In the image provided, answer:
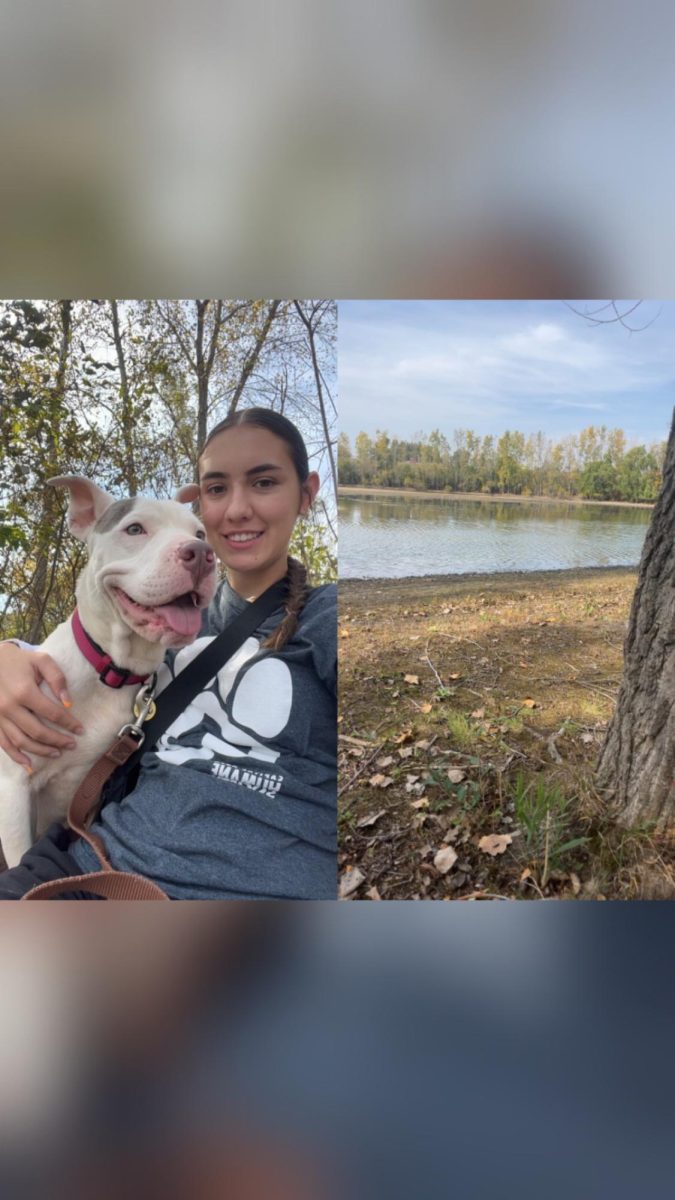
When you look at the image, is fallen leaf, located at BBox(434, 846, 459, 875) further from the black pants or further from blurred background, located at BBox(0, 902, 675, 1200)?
the black pants

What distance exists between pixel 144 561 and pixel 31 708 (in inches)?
24.0

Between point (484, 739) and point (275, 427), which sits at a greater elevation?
point (275, 427)

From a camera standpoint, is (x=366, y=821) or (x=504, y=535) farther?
(x=504, y=535)

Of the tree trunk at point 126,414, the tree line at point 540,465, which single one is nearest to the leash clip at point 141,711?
the tree trunk at point 126,414

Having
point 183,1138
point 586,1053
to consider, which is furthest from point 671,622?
point 183,1138

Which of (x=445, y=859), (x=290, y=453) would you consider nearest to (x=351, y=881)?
(x=445, y=859)

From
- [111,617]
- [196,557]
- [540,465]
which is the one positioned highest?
[540,465]

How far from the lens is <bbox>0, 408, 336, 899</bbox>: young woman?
9.30 feet

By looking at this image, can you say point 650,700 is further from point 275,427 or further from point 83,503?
point 83,503

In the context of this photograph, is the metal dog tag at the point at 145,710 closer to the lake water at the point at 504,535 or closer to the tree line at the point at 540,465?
the lake water at the point at 504,535

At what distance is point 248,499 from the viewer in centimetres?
294

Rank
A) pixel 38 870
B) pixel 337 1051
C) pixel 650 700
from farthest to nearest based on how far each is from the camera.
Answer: pixel 650 700 < pixel 38 870 < pixel 337 1051
